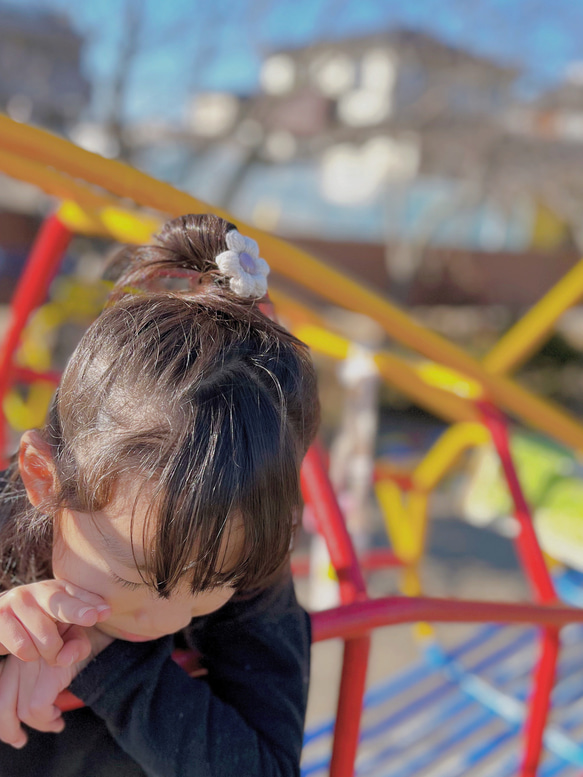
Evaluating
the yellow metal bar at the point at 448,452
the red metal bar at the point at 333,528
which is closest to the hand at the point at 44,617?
the red metal bar at the point at 333,528

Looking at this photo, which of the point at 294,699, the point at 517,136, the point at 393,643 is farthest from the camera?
the point at 517,136

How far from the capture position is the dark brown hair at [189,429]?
1.70ft

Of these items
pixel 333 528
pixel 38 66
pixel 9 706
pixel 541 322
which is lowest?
pixel 9 706

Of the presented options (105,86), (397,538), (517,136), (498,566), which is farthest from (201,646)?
(517,136)

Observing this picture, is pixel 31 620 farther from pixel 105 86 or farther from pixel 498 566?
pixel 105 86

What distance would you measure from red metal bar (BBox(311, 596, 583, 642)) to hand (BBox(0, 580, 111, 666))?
0.25 m

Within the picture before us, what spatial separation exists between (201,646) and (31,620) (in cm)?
20

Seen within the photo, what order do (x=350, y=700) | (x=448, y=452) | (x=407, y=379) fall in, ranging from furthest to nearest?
(x=448, y=452) → (x=407, y=379) → (x=350, y=700)

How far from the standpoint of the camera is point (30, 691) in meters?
0.58

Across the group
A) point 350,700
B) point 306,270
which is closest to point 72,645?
point 350,700

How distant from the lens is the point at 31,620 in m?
0.54

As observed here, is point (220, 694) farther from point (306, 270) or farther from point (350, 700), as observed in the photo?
point (306, 270)

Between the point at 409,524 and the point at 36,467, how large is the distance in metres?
1.50

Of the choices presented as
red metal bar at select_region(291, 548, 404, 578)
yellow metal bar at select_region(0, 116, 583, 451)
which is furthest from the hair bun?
red metal bar at select_region(291, 548, 404, 578)
